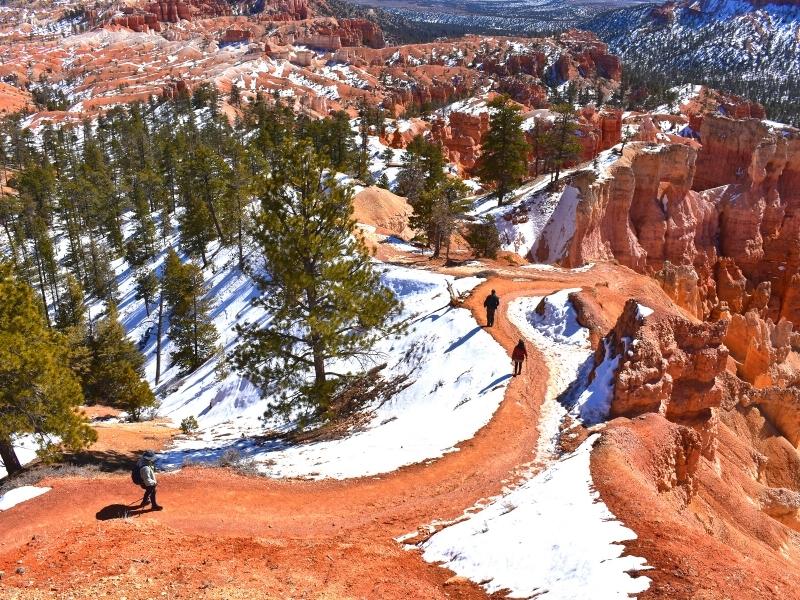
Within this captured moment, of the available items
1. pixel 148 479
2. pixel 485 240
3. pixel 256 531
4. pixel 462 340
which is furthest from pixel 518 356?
pixel 485 240

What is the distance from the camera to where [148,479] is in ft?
38.6

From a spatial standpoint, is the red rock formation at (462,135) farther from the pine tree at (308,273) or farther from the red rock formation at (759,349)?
the pine tree at (308,273)

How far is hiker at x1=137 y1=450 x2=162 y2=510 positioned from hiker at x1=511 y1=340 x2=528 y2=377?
1113 centimetres

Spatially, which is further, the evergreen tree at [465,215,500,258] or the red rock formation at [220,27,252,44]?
the red rock formation at [220,27,252,44]

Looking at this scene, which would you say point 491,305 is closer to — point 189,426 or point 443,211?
point 443,211

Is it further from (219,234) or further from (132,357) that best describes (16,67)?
(132,357)

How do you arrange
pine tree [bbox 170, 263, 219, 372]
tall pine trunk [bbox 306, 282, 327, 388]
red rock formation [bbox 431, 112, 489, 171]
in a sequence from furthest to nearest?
red rock formation [bbox 431, 112, 489, 171], pine tree [bbox 170, 263, 219, 372], tall pine trunk [bbox 306, 282, 327, 388]

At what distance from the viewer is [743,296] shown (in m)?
43.0

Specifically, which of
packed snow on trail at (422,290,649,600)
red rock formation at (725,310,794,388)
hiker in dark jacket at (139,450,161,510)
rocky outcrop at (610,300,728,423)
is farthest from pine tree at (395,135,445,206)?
hiker in dark jacket at (139,450,161,510)

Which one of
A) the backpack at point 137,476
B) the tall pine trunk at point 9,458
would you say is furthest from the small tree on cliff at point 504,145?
the backpack at point 137,476

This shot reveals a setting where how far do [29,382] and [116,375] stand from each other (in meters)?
19.8

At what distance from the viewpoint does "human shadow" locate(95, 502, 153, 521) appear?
11.8 metres

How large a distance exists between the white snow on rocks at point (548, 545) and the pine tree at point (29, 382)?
9792 millimetres

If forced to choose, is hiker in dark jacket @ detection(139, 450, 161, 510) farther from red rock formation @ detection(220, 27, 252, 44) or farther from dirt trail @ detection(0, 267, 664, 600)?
red rock formation @ detection(220, 27, 252, 44)
